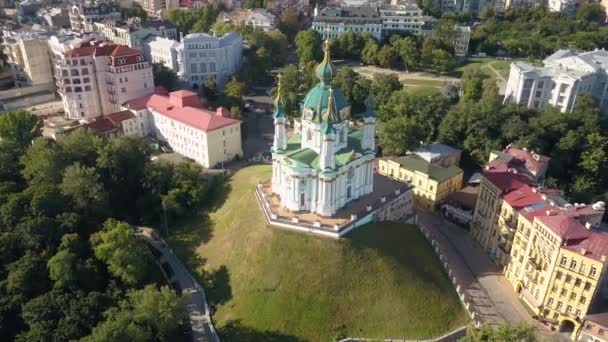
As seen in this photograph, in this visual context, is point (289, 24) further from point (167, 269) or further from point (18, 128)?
point (167, 269)

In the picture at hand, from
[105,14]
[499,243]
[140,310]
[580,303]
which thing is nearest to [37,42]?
[105,14]

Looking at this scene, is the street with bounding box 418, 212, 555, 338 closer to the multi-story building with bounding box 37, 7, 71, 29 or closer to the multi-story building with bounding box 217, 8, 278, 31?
the multi-story building with bounding box 217, 8, 278, 31

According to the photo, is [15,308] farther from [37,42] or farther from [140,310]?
[37,42]

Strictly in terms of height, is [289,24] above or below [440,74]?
above

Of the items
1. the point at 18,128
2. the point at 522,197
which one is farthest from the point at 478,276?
the point at 18,128

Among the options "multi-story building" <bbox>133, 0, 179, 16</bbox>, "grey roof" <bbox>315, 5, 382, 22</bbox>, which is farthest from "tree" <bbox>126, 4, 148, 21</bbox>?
"grey roof" <bbox>315, 5, 382, 22</bbox>
